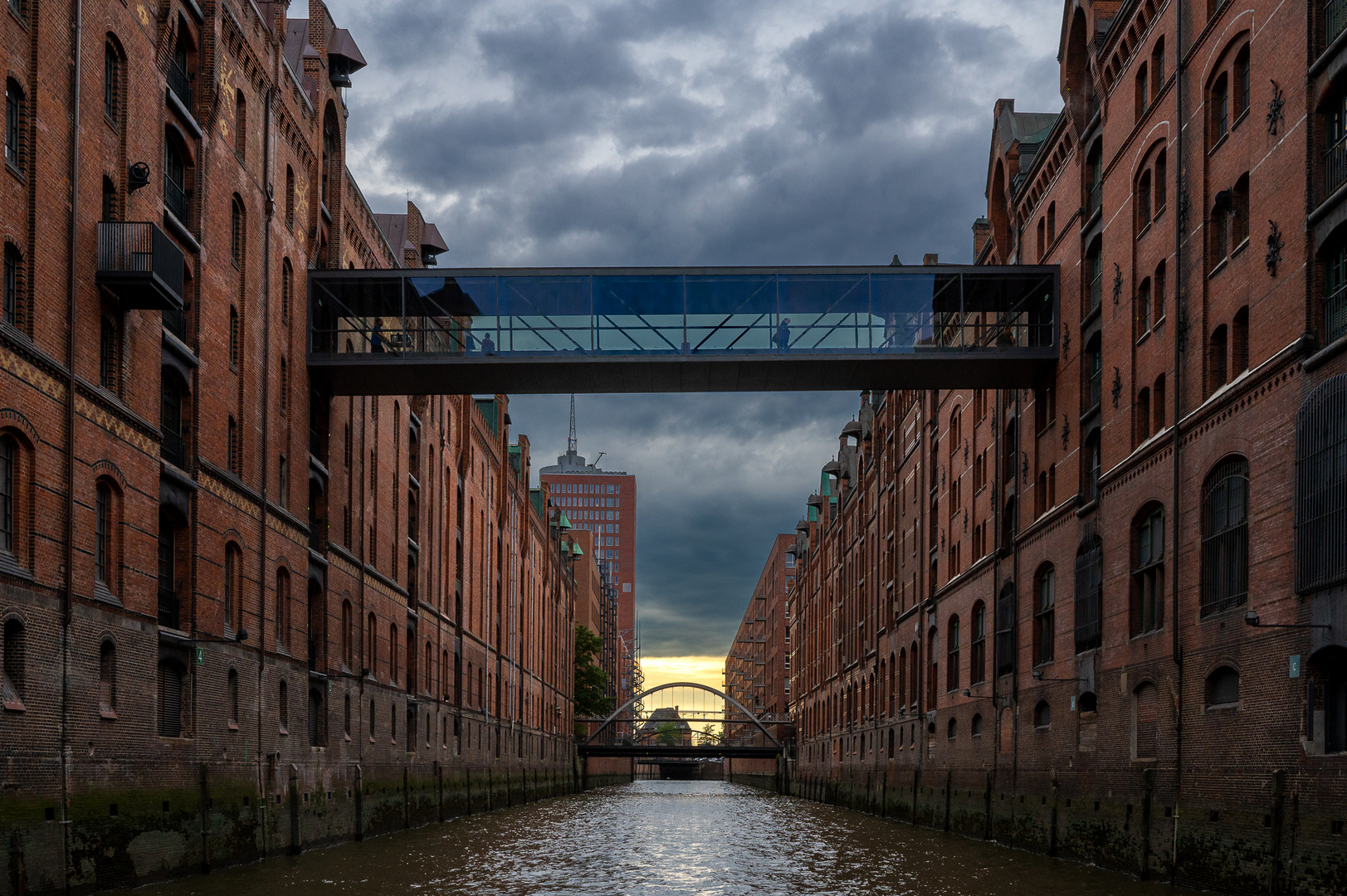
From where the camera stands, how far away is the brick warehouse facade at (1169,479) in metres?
18.7

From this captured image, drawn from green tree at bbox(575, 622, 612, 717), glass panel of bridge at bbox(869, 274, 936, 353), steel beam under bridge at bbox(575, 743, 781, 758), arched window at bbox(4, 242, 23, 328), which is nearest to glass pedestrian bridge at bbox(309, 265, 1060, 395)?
glass panel of bridge at bbox(869, 274, 936, 353)

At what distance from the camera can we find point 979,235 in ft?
143

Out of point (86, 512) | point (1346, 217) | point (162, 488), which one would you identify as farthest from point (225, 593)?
point (1346, 217)

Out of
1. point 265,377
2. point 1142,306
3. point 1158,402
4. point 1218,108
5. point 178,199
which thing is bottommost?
point 1158,402

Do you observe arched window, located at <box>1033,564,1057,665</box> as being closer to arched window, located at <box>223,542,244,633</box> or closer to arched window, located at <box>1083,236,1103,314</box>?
arched window, located at <box>1083,236,1103,314</box>

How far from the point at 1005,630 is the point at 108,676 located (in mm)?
23132

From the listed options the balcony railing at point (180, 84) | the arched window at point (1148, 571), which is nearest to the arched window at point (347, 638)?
the balcony railing at point (180, 84)

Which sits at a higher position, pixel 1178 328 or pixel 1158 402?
pixel 1178 328

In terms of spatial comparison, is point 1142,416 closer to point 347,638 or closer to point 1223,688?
point 1223,688

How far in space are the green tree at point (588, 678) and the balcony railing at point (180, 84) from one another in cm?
9446

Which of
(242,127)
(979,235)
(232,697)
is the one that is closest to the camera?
(232,697)

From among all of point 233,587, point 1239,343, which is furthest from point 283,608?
point 1239,343

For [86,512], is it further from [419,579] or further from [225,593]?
[419,579]

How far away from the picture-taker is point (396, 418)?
144 ft
